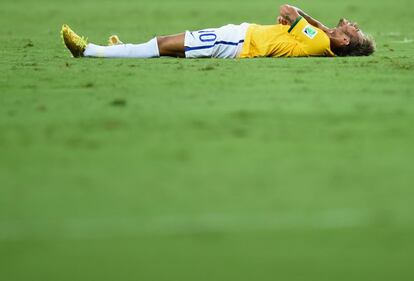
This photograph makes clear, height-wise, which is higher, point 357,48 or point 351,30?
point 351,30

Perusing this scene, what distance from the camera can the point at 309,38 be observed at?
11211mm

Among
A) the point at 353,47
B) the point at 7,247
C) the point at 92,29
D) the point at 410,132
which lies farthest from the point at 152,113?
the point at 92,29

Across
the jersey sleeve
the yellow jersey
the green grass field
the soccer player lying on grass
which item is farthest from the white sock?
the jersey sleeve

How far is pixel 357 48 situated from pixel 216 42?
155cm

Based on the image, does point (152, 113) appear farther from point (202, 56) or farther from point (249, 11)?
point (249, 11)

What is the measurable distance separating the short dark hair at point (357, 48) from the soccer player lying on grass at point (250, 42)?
1 cm

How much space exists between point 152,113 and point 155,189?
2111mm

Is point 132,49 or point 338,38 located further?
point 338,38

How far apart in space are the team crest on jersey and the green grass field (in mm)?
368

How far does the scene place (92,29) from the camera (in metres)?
16.6

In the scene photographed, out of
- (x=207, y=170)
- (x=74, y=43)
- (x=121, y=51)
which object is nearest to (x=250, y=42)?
(x=121, y=51)

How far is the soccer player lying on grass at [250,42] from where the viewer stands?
11.1 meters

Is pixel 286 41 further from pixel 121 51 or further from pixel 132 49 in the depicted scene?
pixel 121 51

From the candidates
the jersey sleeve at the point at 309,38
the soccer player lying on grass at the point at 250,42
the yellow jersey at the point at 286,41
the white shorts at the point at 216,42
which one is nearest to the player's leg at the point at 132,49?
the soccer player lying on grass at the point at 250,42
